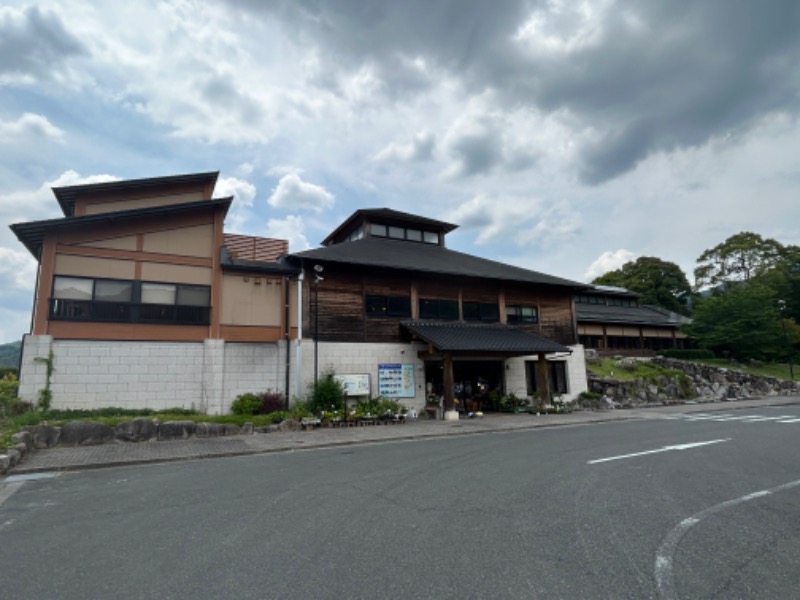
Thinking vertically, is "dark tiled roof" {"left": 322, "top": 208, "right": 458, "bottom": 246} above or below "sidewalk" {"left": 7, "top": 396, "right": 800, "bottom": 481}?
above

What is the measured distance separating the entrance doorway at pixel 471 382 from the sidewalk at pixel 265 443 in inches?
96.1

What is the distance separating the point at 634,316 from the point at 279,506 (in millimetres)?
39962

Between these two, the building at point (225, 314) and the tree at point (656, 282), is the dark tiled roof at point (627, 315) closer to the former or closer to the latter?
the tree at point (656, 282)

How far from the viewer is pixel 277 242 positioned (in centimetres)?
2128

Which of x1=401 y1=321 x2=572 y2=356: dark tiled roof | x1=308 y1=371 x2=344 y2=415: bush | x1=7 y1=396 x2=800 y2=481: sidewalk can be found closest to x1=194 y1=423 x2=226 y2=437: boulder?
x1=7 y1=396 x2=800 y2=481: sidewalk

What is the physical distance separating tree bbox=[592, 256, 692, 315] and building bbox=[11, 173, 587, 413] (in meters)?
39.7

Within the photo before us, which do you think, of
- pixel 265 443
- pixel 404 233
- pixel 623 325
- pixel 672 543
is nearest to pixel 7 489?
pixel 265 443

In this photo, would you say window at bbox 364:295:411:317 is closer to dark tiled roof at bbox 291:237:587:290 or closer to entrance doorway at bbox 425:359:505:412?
dark tiled roof at bbox 291:237:587:290

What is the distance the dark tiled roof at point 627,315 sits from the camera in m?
36.0

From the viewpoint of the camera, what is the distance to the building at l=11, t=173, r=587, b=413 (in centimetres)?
1518

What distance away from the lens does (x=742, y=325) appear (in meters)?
35.6

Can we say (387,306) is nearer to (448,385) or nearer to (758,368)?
(448,385)

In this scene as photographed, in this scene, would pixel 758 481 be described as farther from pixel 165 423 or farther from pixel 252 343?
pixel 252 343

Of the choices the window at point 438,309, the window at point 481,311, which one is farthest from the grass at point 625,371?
the window at point 438,309
